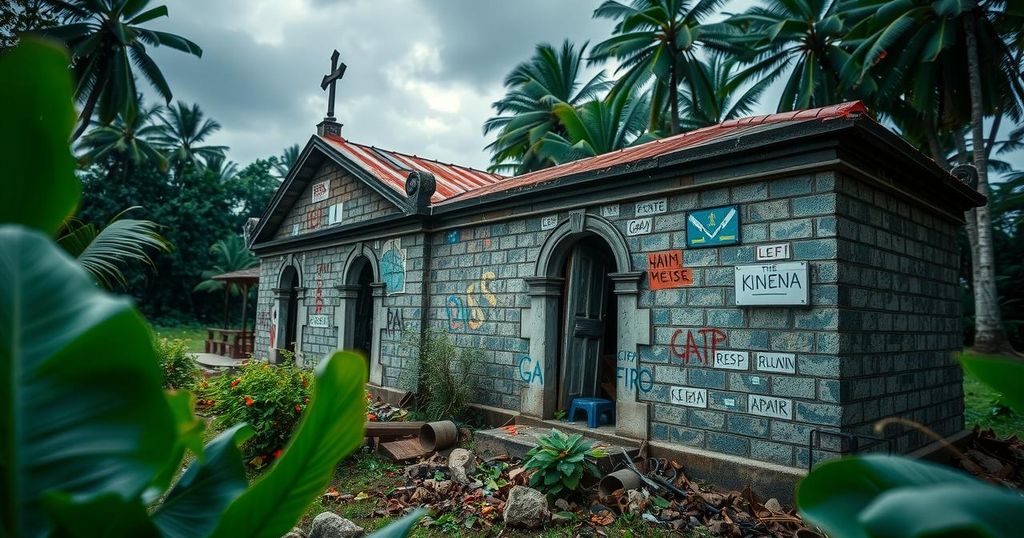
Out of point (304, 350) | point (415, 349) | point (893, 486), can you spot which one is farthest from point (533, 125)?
point (893, 486)

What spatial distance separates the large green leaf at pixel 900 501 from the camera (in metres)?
0.56

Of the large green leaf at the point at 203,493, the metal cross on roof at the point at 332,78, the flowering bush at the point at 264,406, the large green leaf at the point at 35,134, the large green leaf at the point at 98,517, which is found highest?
the metal cross on roof at the point at 332,78

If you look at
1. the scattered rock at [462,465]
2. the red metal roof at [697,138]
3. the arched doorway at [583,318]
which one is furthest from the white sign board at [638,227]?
the scattered rock at [462,465]

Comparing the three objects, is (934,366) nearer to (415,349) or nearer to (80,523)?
(415,349)

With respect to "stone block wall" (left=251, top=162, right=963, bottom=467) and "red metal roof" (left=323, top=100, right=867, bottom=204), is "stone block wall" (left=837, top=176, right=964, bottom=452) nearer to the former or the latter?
"stone block wall" (left=251, top=162, right=963, bottom=467)

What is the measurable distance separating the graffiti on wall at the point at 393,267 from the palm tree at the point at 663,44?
1102 cm

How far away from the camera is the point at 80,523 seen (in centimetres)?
70

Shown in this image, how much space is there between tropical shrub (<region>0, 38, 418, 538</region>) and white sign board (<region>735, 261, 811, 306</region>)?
17.8 ft

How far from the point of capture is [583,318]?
25.1 ft

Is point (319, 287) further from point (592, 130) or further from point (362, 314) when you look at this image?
point (592, 130)

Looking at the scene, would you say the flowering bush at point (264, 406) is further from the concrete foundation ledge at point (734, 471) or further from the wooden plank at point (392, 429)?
the concrete foundation ledge at point (734, 471)

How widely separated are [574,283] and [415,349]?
2.87 meters

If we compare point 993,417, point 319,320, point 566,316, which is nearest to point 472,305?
point 566,316

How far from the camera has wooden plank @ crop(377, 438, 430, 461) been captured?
7.21 metres
